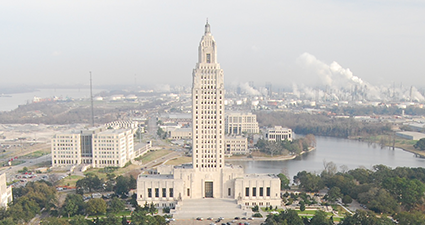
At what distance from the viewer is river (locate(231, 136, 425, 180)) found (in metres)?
42.2

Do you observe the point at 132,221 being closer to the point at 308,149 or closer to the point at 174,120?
the point at 308,149

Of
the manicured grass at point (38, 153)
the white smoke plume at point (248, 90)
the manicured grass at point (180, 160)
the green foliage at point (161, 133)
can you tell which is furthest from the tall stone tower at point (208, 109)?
the white smoke plume at point (248, 90)

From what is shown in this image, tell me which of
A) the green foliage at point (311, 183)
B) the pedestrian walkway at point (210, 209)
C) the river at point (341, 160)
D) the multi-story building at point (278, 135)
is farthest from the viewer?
the multi-story building at point (278, 135)

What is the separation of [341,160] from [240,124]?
894 inches

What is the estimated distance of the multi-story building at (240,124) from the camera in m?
65.1

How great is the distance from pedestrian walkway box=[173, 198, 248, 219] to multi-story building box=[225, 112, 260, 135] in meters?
37.6

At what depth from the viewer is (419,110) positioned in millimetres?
97375

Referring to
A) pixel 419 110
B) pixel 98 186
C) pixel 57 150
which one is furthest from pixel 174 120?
pixel 419 110

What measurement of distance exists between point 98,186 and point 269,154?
979 inches

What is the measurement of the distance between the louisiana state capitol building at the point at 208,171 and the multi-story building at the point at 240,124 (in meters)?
36.3

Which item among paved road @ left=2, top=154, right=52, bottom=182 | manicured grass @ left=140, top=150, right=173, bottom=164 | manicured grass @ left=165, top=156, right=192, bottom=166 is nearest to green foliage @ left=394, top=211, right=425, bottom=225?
manicured grass @ left=165, top=156, right=192, bottom=166

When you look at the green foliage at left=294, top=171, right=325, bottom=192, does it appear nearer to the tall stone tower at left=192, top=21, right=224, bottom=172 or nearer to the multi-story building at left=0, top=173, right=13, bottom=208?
the tall stone tower at left=192, top=21, right=224, bottom=172

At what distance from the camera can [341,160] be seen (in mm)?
45344

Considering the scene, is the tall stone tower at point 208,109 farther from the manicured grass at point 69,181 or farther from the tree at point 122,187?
the manicured grass at point 69,181
